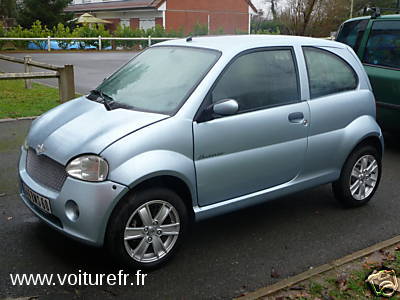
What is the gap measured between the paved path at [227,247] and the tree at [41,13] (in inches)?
1376

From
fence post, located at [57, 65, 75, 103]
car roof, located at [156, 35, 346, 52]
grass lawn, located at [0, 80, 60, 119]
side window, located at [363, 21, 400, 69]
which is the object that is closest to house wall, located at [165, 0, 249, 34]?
grass lawn, located at [0, 80, 60, 119]

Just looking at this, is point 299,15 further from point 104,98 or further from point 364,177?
point 104,98

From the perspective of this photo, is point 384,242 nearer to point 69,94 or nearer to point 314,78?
point 314,78

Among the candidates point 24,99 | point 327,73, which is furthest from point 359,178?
point 24,99

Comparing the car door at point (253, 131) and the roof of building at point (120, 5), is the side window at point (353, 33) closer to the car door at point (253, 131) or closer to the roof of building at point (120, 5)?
the car door at point (253, 131)

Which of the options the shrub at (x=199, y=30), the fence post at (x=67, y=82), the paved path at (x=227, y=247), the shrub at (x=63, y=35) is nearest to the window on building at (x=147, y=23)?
the shrub at (x=199, y=30)

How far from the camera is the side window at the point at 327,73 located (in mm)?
4891

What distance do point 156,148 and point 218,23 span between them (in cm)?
4357

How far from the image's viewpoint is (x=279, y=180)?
4602 mm

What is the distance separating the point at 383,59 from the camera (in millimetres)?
7758

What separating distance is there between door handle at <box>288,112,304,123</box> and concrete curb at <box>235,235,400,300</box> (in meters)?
1.31

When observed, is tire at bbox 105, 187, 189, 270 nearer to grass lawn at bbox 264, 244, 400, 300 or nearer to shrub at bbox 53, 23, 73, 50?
grass lawn at bbox 264, 244, 400, 300

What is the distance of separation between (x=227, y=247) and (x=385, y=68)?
4.73 metres

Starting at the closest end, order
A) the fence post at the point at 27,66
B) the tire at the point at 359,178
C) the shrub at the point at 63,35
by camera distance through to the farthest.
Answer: the tire at the point at 359,178 < the fence post at the point at 27,66 < the shrub at the point at 63,35
